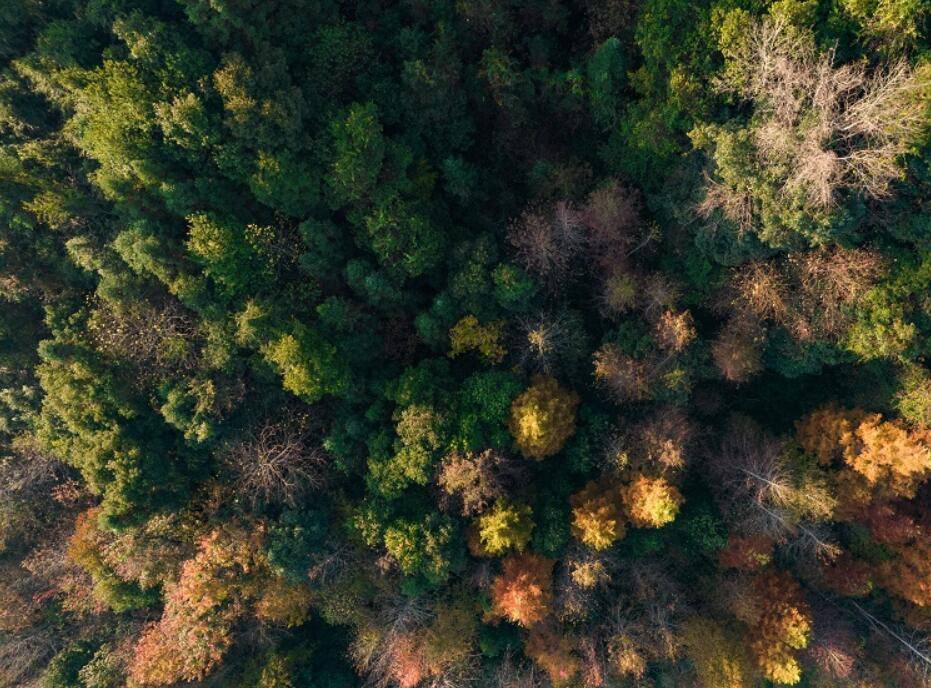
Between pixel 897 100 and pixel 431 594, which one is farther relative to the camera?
pixel 431 594

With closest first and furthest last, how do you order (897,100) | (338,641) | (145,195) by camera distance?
(897,100) < (145,195) < (338,641)

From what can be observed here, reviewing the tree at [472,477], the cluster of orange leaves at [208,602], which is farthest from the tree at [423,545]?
the cluster of orange leaves at [208,602]

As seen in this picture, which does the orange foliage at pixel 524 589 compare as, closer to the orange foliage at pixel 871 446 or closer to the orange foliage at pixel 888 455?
the orange foliage at pixel 871 446

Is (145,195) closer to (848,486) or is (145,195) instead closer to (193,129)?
(193,129)

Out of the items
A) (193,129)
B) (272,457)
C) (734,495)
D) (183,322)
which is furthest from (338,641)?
(193,129)

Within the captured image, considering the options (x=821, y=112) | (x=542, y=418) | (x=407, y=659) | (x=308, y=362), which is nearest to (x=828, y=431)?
(x=542, y=418)

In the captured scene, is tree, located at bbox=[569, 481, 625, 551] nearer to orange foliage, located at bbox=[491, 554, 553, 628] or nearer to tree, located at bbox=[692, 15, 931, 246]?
orange foliage, located at bbox=[491, 554, 553, 628]

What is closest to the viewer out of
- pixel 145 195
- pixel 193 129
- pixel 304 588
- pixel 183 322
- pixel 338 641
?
pixel 193 129

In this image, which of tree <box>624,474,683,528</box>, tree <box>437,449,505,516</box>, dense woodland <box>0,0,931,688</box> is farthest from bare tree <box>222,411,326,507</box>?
tree <box>624,474,683,528</box>
